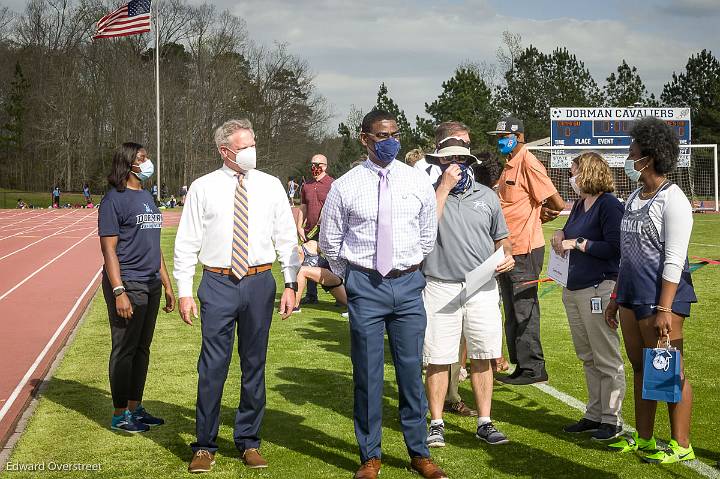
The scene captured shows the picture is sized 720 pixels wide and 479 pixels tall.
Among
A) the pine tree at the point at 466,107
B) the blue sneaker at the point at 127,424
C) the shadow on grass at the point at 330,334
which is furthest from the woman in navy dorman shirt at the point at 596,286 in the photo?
the pine tree at the point at 466,107

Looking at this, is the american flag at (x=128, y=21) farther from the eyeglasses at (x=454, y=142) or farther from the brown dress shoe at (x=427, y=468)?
the brown dress shoe at (x=427, y=468)

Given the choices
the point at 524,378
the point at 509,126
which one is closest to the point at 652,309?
the point at 524,378

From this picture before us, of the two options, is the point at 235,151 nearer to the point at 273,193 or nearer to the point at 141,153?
the point at 273,193

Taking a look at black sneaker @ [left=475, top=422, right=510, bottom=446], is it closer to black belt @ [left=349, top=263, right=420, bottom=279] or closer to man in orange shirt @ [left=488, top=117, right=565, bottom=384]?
black belt @ [left=349, top=263, right=420, bottom=279]

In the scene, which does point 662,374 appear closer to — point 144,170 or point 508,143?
point 508,143

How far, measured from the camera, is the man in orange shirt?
26.3 feet

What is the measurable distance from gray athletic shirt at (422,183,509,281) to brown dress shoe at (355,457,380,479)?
4.55 ft

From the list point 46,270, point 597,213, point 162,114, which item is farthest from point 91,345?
point 162,114

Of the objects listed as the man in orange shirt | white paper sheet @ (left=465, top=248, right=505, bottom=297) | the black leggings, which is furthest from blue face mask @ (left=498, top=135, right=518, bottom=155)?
the black leggings

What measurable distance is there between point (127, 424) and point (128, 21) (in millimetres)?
36742

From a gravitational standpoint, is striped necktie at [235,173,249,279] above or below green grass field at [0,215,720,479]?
above

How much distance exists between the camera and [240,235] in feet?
18.6

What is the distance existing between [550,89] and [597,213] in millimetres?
73814

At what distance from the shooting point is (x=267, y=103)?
3204 inches
